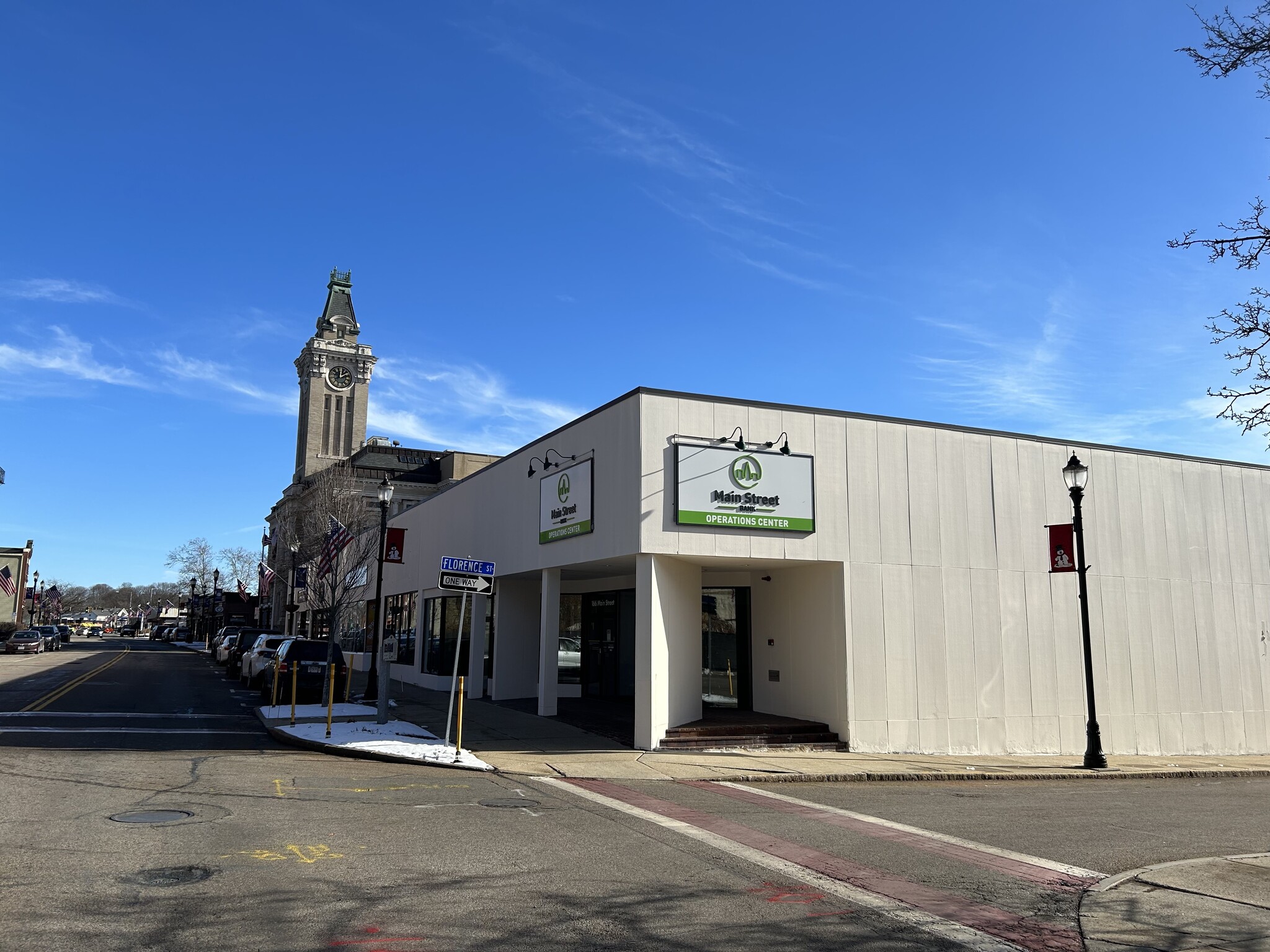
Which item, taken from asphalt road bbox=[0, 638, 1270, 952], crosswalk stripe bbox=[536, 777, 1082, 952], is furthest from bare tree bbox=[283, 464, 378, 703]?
crosswalk stripe bbox=[536, 777, 1082, 952]

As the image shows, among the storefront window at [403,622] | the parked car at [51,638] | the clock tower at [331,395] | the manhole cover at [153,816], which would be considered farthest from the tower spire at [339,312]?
the manhole cover at [153,816]

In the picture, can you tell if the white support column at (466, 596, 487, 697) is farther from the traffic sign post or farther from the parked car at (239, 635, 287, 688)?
the traffic sign post

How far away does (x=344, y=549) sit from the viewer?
117 ft

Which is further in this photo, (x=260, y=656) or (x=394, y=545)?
(x=260, y=656)

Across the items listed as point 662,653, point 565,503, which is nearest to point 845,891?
point 662,653

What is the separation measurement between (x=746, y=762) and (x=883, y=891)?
8.44m

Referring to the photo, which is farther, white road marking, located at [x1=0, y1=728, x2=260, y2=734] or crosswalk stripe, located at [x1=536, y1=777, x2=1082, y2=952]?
white road marking, located at [x1=0, y1=728, x2=260, y2=734]

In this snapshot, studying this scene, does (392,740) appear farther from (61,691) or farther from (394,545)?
(61,691)

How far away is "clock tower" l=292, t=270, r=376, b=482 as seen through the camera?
108438mm

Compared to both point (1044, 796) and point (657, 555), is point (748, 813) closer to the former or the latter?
point (1044, 796)

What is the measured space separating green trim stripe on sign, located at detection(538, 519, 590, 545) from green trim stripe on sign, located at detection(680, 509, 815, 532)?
2.47m

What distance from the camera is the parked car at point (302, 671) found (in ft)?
74.6

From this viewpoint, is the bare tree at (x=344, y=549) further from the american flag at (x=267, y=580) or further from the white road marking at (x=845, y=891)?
the white road marking at (x=845, y=891)

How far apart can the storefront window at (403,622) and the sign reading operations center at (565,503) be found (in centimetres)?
1283
